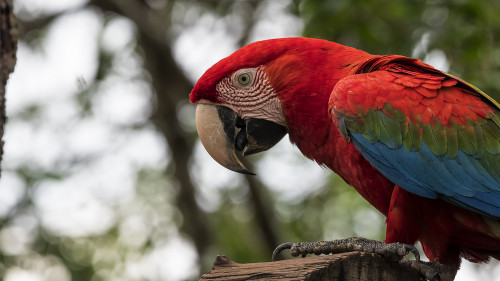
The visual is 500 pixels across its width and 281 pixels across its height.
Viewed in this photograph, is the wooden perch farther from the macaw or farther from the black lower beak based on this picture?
the black lower beak

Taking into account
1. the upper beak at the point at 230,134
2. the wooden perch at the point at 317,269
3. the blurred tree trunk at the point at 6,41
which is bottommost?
the wooden perch at the point at 317,269

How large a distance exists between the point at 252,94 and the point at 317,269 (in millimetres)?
1142

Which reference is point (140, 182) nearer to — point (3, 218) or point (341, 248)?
point (3, 218)

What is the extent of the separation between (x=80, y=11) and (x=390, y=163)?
3882 millimetres

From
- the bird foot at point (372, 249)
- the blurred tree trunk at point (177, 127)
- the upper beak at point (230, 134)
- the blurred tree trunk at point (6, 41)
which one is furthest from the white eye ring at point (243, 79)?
the blurred tree trunk at point (177, 127)

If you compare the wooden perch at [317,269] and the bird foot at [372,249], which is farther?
the bird foot at [372,249]

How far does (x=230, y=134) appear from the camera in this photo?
8.71ft

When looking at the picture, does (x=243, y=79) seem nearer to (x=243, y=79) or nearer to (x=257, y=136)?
(x=243, y=79)

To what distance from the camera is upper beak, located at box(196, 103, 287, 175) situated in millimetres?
2643

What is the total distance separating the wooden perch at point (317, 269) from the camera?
→ 1.69 m

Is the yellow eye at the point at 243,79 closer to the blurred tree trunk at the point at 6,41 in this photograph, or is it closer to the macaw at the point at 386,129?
the macaw at the point at 386,129

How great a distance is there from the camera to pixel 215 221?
6953mm

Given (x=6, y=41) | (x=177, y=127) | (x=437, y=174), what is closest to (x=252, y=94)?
(x=437, y=174)

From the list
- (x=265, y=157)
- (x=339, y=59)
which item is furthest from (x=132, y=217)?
(x=339, y=59)
